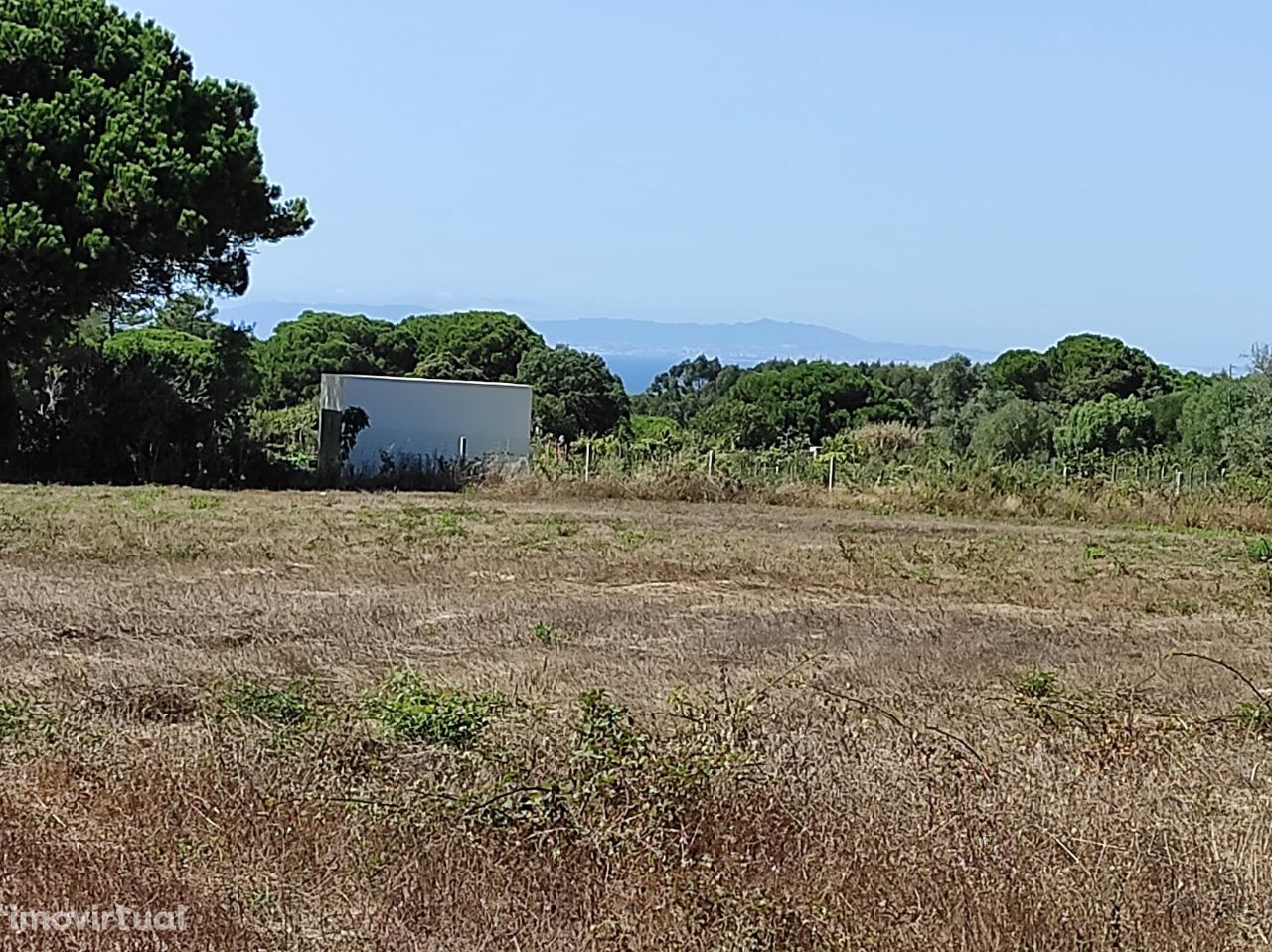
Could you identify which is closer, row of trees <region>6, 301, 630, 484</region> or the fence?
the fence

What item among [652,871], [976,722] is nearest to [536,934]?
[652,871]

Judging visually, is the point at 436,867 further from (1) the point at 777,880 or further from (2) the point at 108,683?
(2) the point at 108,683

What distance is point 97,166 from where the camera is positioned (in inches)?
906

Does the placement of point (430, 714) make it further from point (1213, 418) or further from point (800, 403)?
point (800, 403)

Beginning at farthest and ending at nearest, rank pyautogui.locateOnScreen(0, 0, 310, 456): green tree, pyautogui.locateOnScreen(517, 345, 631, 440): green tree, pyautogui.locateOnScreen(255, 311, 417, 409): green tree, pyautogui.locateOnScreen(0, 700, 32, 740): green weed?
pyautogui.locateOnScreen(255, 311, 417, 409): green tree < pyautogui.locateOnScreen(517, 345, 631, 440): green tree < pyautogui.locateOnScreen(0, 0, 310, 456): green tree < pyautogui.locateOnScreen(0, 700, 32, 740): green weed

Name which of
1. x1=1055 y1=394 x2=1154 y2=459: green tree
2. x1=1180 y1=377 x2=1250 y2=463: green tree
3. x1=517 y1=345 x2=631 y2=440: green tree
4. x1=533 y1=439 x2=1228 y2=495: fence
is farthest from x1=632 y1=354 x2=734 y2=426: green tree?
x1=533 y1=439 x2=1228 y2=495: fence

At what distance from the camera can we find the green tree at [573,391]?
51.1 m

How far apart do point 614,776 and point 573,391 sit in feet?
158

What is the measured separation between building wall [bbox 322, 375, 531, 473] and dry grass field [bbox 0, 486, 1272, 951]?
667 inches

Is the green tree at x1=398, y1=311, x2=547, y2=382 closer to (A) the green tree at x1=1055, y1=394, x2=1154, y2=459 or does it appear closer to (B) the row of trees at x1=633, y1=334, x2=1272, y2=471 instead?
(B) the row of trees at x1=633, y1=334, x2=1272, y2=471

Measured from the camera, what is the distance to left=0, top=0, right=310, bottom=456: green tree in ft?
74.0

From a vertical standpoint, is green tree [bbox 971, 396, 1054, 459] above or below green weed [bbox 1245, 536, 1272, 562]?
above

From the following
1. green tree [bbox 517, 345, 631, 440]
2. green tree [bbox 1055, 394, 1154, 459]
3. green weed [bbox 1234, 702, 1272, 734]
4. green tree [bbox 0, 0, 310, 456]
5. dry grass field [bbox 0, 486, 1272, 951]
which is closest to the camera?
dry grass field [bbox 0, 486, 1272, 951]

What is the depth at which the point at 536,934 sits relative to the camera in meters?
4.11
